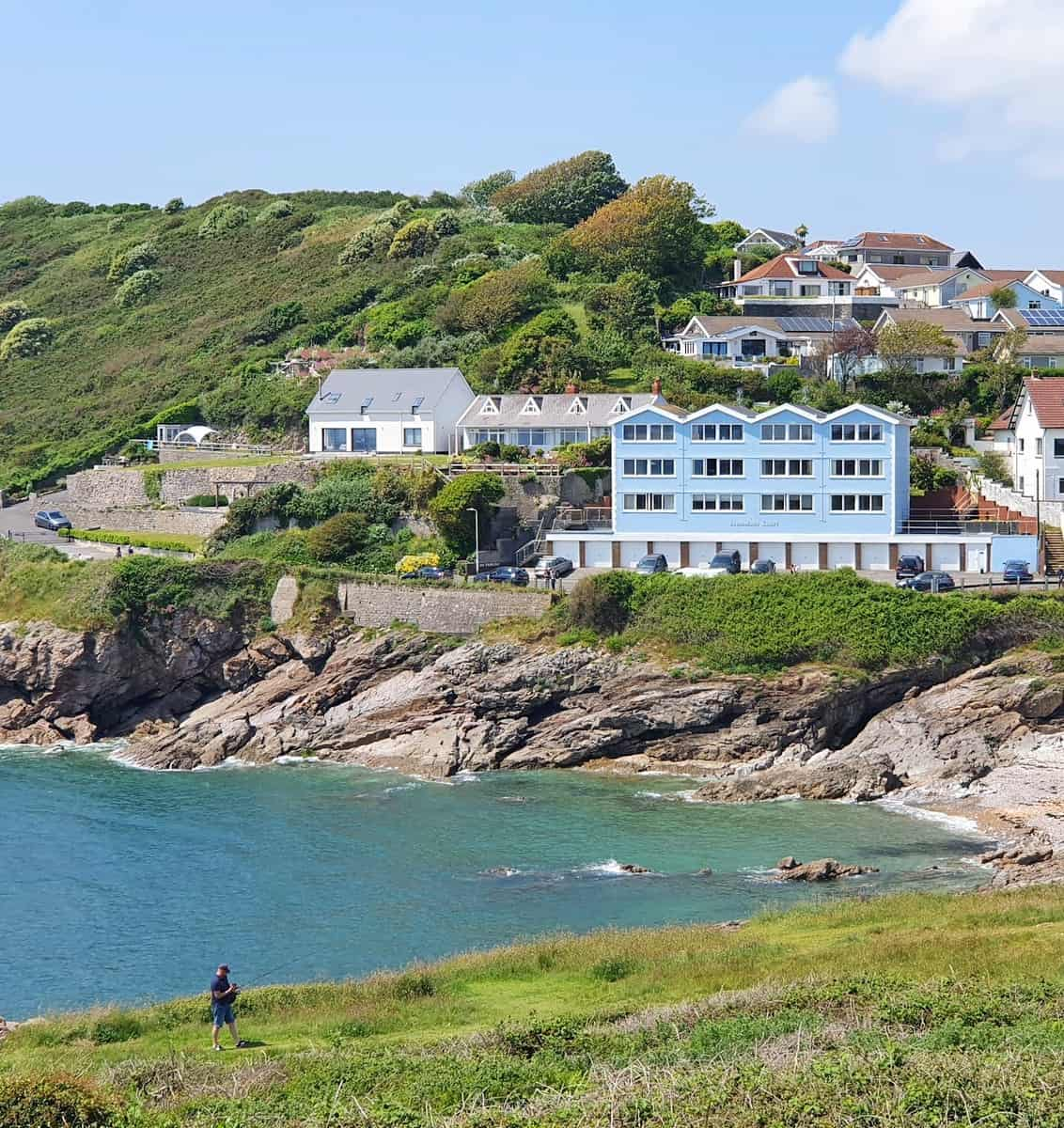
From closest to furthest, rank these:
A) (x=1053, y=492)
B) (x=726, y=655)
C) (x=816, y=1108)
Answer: (x=816, y=1108) < (x=726, y=655) < (x=1053, y=492)

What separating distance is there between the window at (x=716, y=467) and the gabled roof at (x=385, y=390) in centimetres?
1864

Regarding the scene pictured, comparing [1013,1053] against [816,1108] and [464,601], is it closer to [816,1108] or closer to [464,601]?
[816,1108]

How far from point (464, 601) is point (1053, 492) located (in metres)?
24.3

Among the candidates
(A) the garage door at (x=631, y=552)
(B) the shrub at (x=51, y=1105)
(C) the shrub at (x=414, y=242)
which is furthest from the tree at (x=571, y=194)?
(B) the shrub at (x=51, y=1105)

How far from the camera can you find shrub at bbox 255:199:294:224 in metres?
142

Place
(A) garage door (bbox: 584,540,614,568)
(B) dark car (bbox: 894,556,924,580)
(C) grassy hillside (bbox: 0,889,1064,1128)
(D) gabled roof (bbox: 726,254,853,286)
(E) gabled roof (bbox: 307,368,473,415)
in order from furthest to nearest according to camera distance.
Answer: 1. (D) gabled roof (bbox: 726,254,853,286)
2. (E) gabled roof (bbox: 307,368,473,415)
3. (A) garage door (bbox: 584,540,614,568)
4. (B) dark car (bbox: 894,556,924,580)
5. (C) grassy hillside (bbox: 0,889,1064,1128)

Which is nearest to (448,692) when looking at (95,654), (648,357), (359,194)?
(95,654)

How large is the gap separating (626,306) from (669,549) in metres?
31.7

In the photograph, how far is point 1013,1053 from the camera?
2459cm

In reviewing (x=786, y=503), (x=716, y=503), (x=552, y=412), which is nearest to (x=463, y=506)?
(x=716, y=503)

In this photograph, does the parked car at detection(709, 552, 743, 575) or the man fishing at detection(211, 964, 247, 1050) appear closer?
the man fishing at detection(211, 964, 247, 1050)

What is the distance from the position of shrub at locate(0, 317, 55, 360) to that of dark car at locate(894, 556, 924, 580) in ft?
263

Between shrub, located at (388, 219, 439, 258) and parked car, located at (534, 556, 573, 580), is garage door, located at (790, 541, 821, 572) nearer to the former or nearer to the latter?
parked car, located at (534, 556, 573, 580)

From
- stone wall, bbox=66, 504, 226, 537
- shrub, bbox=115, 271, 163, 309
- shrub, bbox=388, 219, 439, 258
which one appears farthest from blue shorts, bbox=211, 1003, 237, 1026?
shrub, bbox=115, 271, 163, 309
